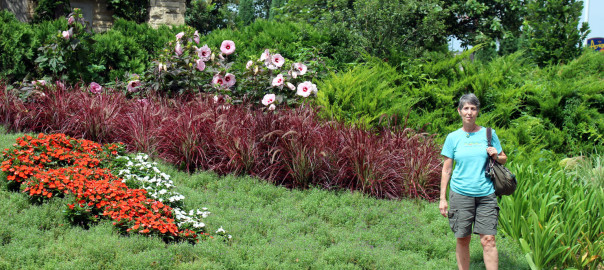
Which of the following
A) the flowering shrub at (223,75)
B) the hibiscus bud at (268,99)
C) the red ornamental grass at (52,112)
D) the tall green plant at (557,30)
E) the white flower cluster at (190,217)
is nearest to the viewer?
the white flower cluster at (190,217)

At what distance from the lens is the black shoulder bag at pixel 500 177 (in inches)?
127

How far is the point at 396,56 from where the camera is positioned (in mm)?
7648

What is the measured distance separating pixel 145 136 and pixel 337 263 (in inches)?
123

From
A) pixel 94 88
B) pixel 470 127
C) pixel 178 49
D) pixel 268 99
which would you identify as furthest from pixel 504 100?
pixel 94 88

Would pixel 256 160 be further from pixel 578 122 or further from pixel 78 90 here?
pixel 578 122

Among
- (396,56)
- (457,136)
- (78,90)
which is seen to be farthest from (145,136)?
(396,56)

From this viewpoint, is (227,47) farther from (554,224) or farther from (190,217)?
(554,224)

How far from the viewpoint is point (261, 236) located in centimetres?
393

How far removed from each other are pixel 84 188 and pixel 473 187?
3.13 metres

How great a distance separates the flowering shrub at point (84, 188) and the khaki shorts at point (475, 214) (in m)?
2.02

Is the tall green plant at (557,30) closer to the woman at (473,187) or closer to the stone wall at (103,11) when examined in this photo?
the woman at (473,187)

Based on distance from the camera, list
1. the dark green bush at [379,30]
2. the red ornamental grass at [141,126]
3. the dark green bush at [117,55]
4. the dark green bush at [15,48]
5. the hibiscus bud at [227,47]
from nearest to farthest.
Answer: the red ornamental grass at [141,126], the hibiscus bud at [227,47], the dark green bush at [15,48], the dark green bush at [379,30], the dark green bush at [117,55]

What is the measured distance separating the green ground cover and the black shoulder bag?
2.81 feet

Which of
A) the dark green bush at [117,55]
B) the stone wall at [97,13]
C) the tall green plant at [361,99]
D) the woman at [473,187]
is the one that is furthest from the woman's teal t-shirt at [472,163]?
the stone wall at [97,13]
